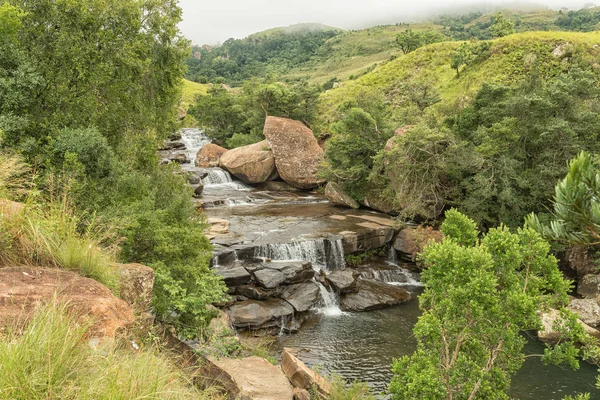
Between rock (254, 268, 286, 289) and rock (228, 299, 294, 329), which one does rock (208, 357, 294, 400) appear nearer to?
rock (228, 299, 294, 329)

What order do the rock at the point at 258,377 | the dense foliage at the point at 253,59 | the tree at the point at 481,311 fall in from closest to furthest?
the tree at the point at 481,311 → the rock at the point at 258,377 → the dense foliage at the point at 253,59

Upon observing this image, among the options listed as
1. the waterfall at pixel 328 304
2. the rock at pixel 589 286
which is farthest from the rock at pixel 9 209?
the rock at pixel 589 286

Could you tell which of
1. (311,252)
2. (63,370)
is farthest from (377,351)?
(63,370)

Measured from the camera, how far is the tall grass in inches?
105

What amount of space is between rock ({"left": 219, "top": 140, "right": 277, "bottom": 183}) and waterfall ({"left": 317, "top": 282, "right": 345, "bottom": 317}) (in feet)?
48.8

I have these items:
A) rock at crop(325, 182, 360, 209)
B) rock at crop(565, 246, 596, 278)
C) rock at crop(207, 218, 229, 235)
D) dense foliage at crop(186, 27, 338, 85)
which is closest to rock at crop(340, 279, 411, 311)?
rock at crop(207, 218, 229, 235)

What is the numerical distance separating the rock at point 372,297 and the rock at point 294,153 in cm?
1306

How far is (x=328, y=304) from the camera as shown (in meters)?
15.7

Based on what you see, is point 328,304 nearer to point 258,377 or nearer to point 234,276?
point 234,276

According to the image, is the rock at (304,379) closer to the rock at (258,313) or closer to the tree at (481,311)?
the tree at (481,311)

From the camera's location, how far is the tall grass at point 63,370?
2.68 metres

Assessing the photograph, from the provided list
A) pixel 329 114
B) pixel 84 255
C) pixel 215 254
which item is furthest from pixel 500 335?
pixel 329 114

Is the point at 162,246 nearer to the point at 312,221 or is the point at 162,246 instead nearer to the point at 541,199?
the point at 312,221

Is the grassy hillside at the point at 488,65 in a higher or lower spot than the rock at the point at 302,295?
higher
